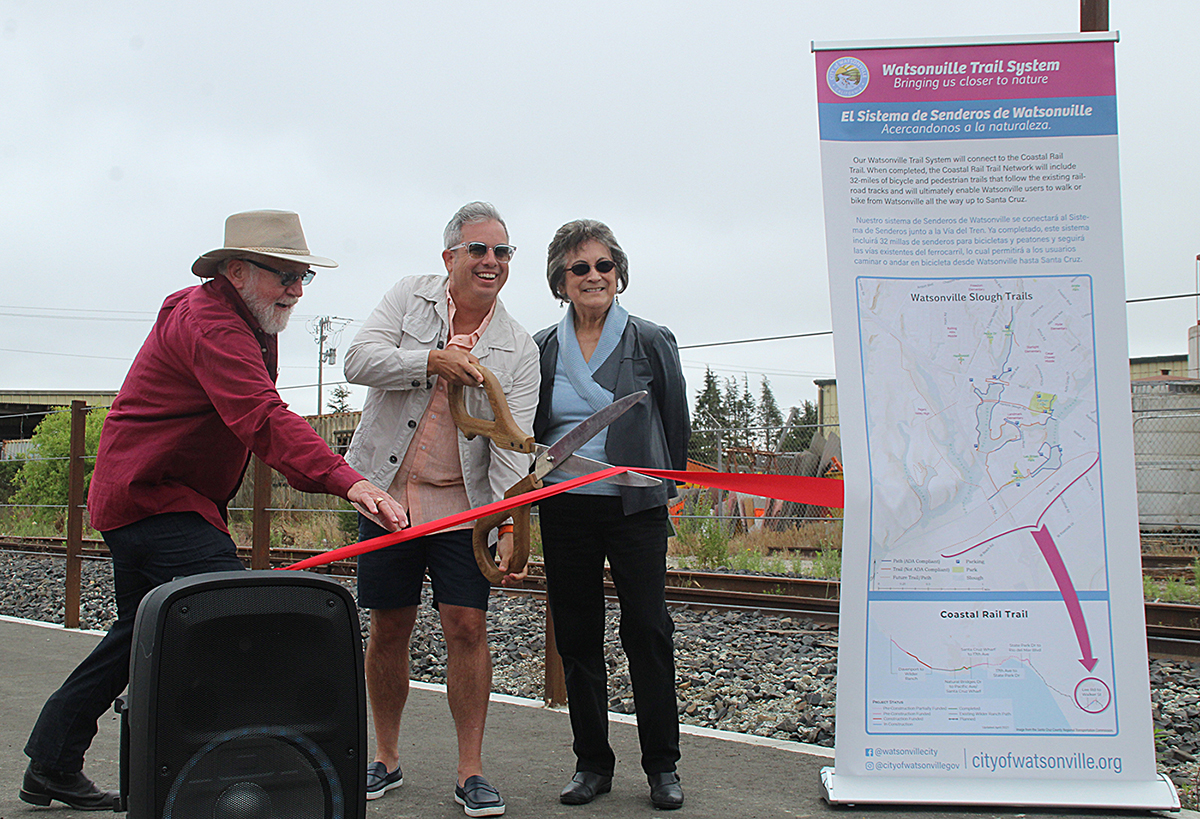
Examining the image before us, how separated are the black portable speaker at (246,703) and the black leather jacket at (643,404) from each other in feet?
4.44

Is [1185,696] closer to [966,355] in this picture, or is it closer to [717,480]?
[966,355]

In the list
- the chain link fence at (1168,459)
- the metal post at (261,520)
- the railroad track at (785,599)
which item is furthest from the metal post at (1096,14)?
the chain link fence at (1168,459)

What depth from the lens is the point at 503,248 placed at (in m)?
3.60

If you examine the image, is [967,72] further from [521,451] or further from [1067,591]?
[521,451]

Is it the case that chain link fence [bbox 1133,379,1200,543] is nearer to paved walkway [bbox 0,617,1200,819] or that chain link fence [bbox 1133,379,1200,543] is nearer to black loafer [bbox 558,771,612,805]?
paved walkway [bbox 0,617,1200,819]

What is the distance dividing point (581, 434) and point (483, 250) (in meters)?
0.77

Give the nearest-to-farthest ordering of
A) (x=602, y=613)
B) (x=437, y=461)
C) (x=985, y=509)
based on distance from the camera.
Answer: (x=985, y=509) → (x=437, y=461) → (x=602, y=613)

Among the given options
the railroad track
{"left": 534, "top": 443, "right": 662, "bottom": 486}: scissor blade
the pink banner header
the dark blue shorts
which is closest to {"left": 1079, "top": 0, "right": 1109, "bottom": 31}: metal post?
the pink banner header

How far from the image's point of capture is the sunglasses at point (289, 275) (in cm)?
315

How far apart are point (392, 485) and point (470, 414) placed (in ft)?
1.25

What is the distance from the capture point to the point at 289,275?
10.5 ft

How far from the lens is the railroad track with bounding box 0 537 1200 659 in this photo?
6.09 metres

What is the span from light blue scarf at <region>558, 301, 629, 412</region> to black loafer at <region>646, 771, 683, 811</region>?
1266 mm

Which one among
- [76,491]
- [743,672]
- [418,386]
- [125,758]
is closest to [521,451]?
[418,386]
